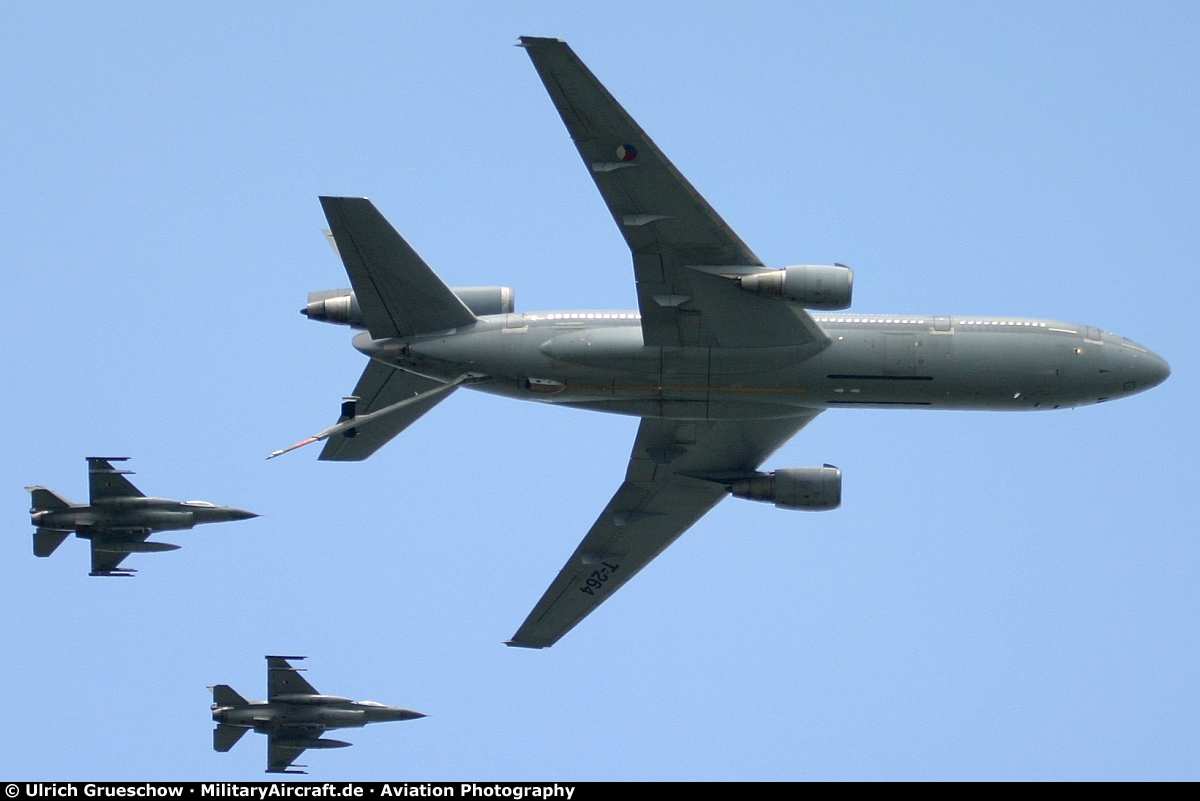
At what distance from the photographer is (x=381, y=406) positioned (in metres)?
47.6

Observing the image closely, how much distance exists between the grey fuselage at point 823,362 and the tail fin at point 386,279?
1.56 ft

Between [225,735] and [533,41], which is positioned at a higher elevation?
[533,41]

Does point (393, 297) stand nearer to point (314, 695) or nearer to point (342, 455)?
point (342, 455)

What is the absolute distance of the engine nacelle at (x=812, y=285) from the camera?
4209cm

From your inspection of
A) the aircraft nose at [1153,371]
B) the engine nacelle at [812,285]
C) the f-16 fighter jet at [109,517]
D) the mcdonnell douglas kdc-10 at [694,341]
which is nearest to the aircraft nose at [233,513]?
the f-16 fighter jet at [109,517]

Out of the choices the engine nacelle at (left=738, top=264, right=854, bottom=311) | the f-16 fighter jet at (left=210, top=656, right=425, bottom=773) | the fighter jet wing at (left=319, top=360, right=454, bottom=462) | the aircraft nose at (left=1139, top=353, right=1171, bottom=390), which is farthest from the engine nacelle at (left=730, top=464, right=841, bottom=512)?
the f-16 fighter jet at (left=210, top=656, right=425, bottom=773)

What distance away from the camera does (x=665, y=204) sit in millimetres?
42250

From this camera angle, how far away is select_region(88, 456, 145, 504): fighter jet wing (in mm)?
52719

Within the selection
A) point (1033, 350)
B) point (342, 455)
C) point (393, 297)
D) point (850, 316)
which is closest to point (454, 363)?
point (393, 297)

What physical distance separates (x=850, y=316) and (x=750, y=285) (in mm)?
3950

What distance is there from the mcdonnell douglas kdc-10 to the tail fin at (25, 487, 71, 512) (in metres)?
13.4

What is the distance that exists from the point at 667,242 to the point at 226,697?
25.3 meters

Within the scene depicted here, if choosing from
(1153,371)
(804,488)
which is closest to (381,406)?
(804,488)
